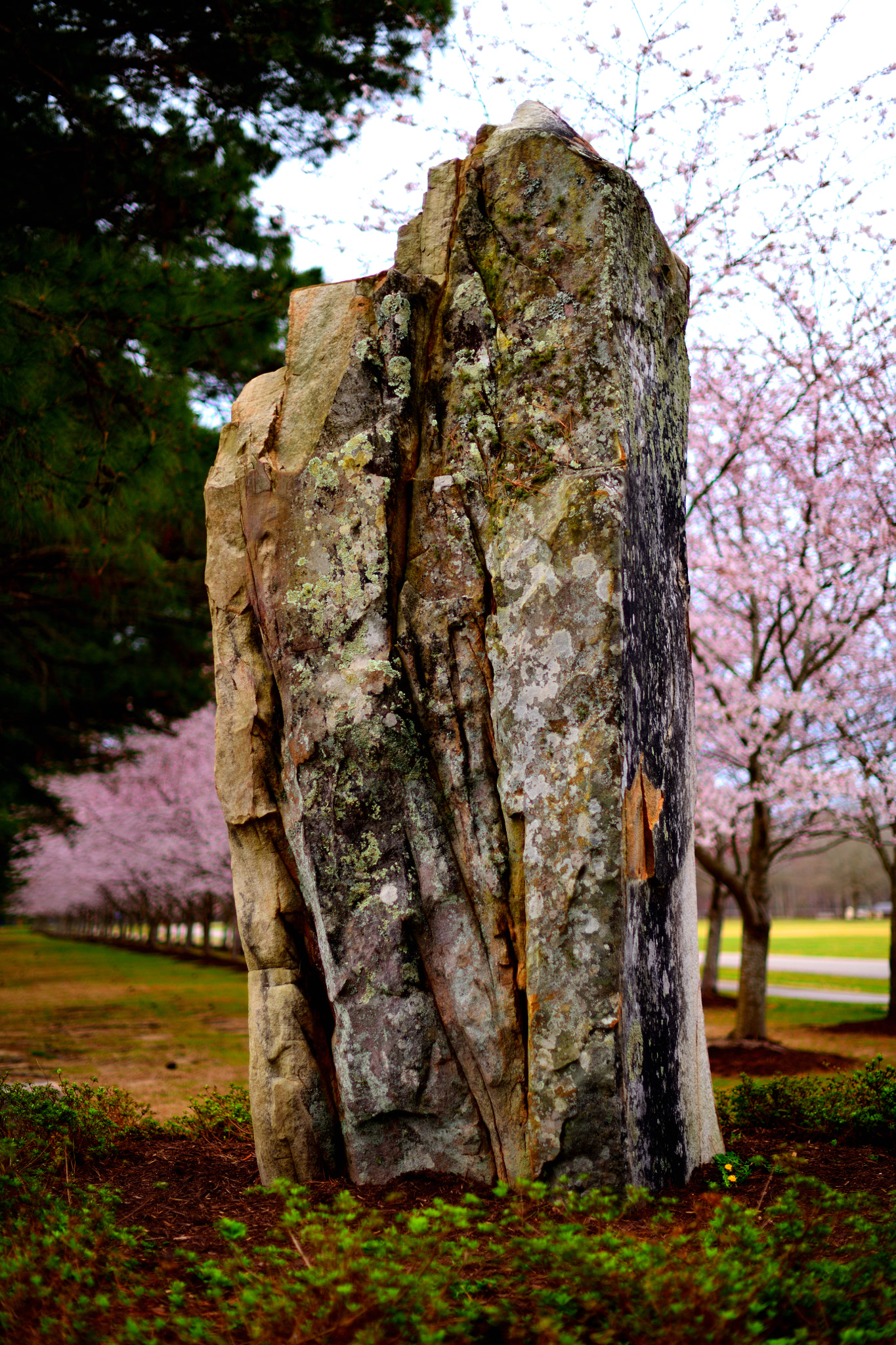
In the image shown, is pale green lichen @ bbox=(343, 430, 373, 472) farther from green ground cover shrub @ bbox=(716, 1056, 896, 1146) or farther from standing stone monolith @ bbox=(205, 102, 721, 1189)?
green ground cover shrub @ bbox=(716, 1056, 896, 1146)

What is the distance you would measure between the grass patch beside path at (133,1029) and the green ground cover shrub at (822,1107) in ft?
10.8

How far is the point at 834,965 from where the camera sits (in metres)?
25.2

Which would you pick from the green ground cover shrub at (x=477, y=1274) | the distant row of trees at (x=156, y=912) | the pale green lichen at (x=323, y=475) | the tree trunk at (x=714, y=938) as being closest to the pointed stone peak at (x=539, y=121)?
the pale green lichen at (x=323, y=475)

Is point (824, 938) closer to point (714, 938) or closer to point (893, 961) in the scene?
point (714, 938)

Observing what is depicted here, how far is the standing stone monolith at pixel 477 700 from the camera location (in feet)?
11.8

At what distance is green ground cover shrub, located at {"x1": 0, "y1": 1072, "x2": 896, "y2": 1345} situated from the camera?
243cm

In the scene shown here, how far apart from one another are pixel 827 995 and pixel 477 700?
620 inches

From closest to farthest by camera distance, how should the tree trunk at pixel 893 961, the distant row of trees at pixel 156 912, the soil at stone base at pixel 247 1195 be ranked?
the soil at stone base at pixel 247 1195, the tree trunk at pixel 893 961, the distant row of trees at pixel 156 912

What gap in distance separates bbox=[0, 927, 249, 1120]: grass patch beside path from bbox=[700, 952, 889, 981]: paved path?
10874 millimetres

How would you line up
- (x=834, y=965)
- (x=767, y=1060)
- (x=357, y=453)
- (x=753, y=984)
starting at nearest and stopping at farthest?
(x=357, y=453), (x=767, y=1060), (x=753, y=984), (x=834, y=965)

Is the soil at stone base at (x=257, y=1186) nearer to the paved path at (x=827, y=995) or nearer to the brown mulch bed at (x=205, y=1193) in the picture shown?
the brown mulch bed at (x=205, y=1193)

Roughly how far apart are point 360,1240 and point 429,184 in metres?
3.92

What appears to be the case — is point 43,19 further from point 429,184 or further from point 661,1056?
point 661,1056

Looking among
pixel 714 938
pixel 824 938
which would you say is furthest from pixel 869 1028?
pixel 824 938
